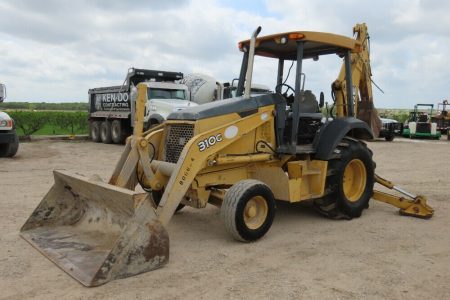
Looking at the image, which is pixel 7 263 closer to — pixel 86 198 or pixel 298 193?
pixel 86 198

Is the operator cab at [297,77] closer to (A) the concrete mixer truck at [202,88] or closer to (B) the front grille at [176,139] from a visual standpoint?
(B) the front grille at [176,139]

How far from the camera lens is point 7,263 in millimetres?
4457

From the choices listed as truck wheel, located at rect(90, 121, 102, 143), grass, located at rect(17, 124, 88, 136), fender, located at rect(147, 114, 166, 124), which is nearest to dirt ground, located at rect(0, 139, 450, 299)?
fender, located at rect(147, 114, 166, 124)

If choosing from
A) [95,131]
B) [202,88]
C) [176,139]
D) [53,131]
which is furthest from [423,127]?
[176,139]

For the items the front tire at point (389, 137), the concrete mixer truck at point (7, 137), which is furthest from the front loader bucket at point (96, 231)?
the front tire at point (389, 137)

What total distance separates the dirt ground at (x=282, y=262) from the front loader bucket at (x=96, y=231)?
113mm

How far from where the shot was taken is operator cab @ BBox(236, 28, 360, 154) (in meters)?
5.79

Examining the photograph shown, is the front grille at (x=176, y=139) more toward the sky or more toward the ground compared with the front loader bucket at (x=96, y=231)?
more toward the sky

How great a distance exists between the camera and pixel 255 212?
17.1ft

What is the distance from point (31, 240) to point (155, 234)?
1702 mm

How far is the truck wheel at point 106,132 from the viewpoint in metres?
19.4

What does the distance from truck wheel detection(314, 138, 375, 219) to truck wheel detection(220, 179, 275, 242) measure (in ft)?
4.08

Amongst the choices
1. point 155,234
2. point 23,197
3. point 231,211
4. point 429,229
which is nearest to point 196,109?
point 231,211

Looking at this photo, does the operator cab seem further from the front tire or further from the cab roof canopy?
the front tire
